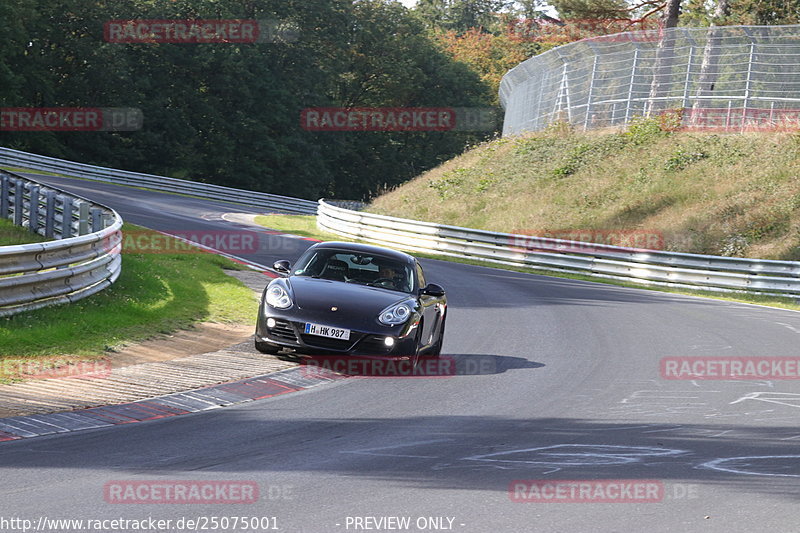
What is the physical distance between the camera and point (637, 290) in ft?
79.9

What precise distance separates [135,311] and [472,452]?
6773 millimetres

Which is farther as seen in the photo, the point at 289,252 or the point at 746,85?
the point at 746,85

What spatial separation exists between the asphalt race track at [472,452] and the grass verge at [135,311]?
2805mm

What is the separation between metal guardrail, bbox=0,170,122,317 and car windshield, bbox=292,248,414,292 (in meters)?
2.89

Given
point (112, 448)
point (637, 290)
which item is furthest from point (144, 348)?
point (637, 290)

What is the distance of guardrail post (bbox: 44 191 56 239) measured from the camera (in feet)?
60.7

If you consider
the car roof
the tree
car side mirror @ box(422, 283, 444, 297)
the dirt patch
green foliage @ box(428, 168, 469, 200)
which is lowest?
the dirt patch

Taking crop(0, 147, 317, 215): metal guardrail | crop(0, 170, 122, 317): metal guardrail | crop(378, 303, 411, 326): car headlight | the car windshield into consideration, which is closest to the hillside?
crop(0, 147, 317, 215): metal guardrail

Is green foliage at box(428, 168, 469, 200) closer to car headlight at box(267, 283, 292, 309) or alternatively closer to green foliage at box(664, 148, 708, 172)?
green foliage at box(664, 148, 708, 172)

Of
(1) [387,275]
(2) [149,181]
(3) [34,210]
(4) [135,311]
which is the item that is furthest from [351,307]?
(2) [149,181]

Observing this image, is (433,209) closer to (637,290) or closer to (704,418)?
(637,290)

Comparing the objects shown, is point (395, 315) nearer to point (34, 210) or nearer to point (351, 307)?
point (351, 307)

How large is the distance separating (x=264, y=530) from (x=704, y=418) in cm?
538

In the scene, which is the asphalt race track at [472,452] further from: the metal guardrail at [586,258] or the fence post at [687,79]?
the fence post at [687,79]
